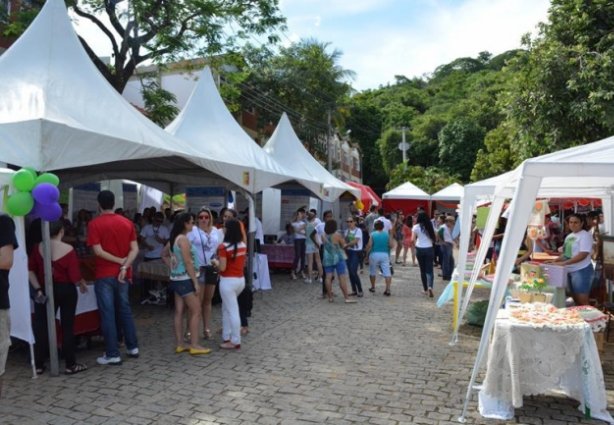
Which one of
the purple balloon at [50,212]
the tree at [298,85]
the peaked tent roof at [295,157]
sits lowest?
the purple balloon at [50,212]

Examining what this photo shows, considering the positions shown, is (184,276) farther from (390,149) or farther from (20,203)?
(390,149)

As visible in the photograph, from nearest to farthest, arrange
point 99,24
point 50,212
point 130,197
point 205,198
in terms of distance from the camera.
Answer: point 50,212
point 205,198
point 99,24
point 130,197

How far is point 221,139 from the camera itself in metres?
9.82

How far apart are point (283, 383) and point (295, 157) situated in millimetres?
9602

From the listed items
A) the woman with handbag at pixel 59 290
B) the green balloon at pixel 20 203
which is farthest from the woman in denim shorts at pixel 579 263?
the green balloon at pixel 20 203

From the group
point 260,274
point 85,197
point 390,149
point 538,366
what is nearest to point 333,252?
point 260,274

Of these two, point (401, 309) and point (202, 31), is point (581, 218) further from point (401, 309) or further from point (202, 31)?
point (202, 31)

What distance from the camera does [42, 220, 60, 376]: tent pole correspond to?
16.3ft

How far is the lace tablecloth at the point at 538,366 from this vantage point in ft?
13.4

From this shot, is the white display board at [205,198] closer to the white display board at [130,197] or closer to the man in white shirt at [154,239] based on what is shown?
the man in white shirt at [154,239]

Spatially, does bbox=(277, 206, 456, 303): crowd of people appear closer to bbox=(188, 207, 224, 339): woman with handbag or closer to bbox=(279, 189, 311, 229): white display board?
bbox=(279, 189, 311, 229): white display board

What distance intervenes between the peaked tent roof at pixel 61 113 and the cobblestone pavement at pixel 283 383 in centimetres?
218

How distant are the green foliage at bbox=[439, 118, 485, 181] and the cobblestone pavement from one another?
122 ft

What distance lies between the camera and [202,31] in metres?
14.7
